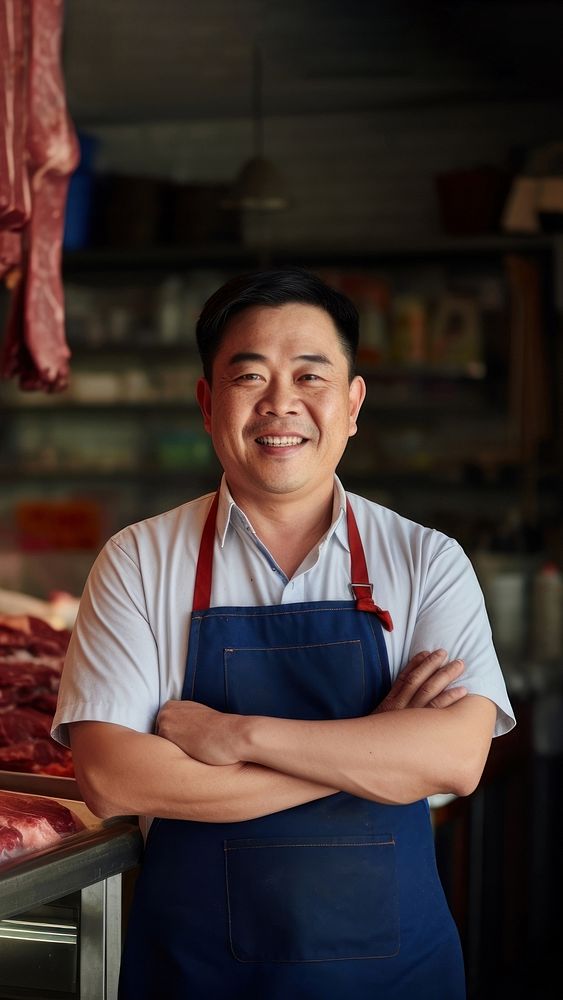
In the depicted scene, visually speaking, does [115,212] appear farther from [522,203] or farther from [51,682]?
[51,682]

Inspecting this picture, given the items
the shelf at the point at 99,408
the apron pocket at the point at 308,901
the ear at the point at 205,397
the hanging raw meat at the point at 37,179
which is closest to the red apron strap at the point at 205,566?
the ear at the point at 205,397

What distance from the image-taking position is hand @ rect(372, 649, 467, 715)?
5.85ft

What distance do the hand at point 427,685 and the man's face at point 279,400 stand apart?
312mm

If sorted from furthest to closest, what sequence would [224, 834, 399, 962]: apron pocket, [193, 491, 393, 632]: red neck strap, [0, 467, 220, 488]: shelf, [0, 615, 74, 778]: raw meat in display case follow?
[0, 467, 220, 488]: shelf < [0, 615, 74, 778]: raw meat in display case < [193, 491, 393, 632]: red neck strap < [224, 834, 399, 962]: apron pocket

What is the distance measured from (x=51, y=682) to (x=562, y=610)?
279cm

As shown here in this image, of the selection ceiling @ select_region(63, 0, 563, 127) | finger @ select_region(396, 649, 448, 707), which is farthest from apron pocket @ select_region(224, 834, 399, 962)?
ceiling @ select_region(63, 0, 563, 127)

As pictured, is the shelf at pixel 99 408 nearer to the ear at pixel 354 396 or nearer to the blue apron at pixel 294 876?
the ear at pixel 354 396

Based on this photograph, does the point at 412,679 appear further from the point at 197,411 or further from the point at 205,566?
the point at 197,411

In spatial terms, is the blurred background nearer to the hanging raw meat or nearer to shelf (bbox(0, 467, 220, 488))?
shelf (bbox(0, 467, 220, 488))

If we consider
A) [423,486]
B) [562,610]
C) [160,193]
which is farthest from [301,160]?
[562,610]

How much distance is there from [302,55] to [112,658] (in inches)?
189

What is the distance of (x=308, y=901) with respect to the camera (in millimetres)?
1762

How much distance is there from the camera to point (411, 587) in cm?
189

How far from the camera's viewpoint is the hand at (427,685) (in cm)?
178
